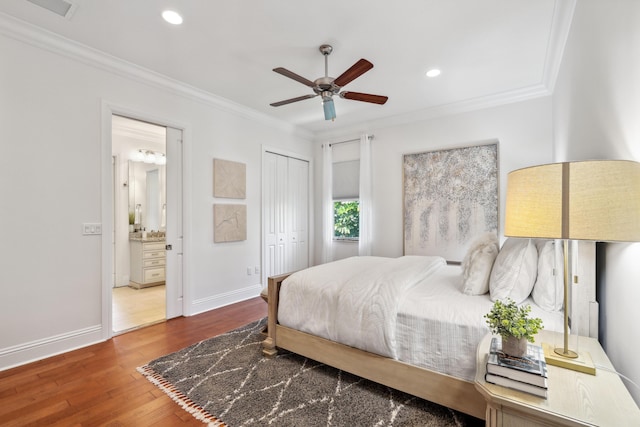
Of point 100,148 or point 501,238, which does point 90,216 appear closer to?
point 100,148

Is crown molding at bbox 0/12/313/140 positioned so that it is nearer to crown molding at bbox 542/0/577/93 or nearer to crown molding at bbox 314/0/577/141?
crown molding at bbox 314/0/577/141

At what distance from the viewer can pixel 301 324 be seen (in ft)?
7.59

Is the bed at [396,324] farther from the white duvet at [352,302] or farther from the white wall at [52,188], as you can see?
the white wall at [52,188]

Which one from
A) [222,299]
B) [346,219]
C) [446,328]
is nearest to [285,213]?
[346,219]

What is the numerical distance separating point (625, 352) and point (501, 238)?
2.83 meters

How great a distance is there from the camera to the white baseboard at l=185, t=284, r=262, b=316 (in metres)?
3.61

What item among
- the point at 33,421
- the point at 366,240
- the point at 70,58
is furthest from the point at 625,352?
the point at 70,58

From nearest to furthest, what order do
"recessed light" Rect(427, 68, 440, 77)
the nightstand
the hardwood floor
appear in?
the nightstand, the hardwood floor, "recessed light" Rect(427, 68, 440, 77)

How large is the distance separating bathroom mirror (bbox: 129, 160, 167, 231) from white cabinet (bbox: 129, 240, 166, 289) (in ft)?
1.64

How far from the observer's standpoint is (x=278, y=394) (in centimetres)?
195

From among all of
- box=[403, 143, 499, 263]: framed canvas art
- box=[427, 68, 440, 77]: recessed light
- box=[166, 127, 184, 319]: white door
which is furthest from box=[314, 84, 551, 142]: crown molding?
box=[166, 127, 184, 319]: white door

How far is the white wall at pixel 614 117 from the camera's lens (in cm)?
111

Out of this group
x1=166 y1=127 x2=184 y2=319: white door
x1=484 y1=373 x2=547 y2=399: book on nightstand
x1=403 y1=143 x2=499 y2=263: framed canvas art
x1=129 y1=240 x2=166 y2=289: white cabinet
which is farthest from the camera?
x1=129 y1=240 x2=166 y2=289: white cabinet

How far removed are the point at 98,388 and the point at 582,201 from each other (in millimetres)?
3017
